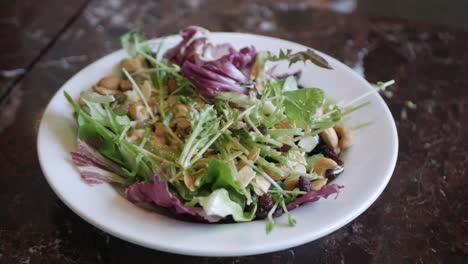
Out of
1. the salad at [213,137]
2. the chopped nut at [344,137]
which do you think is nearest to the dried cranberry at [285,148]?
the salad at [213,137]

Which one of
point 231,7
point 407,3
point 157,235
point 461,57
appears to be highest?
point 157,235

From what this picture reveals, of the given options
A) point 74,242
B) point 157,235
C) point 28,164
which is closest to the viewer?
point 157,235

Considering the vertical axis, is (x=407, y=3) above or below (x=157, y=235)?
below

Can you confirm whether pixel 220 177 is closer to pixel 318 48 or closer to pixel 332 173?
pixel 332 173

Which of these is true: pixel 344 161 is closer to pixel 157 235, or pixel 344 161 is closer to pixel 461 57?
pixel 157 235

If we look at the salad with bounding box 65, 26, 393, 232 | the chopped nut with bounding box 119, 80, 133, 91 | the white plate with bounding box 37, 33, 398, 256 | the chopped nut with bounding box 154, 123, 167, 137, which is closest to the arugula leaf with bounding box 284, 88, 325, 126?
the salad with bounding box 65, 26, 393, 232

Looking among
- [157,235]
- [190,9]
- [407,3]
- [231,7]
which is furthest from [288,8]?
[157,235]

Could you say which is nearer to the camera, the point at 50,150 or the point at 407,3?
the point at 50,150
